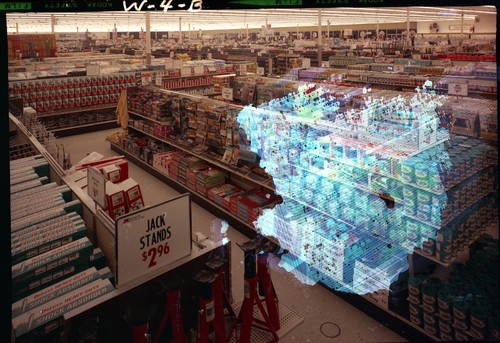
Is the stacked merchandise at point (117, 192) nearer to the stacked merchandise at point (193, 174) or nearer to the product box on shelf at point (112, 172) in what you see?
the product box on shelf at point (112, 172)

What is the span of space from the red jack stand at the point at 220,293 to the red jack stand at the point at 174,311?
0.21 meters

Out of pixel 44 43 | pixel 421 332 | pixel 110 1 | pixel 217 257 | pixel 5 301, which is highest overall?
pixel 44 43

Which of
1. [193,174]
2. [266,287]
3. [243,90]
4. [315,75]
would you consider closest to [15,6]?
[266,287]

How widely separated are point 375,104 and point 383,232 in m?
1.69

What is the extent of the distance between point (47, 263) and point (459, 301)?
234 cm

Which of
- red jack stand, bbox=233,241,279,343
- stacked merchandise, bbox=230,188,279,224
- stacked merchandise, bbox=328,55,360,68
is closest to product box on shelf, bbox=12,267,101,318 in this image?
red jack stand, bbox=233,241,279,343

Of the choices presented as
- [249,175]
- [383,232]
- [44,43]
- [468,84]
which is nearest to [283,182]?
[249,175]

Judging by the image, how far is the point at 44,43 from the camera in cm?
1162

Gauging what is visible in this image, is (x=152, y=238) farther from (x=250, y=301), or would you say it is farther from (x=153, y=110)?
(x=153, y=110)

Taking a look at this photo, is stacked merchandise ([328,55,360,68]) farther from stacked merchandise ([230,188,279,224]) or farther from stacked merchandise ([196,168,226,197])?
stacked merchandise ([230,188,279,224])

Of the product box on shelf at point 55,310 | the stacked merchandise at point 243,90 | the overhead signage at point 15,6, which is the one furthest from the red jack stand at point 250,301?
the stacked merchandise at point 243,90

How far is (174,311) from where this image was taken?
2.04m

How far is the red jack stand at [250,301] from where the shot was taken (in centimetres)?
240

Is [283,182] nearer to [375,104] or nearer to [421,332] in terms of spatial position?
[375,104]
